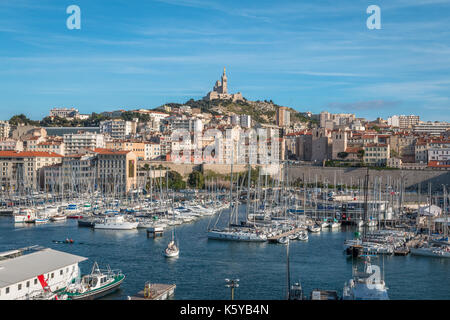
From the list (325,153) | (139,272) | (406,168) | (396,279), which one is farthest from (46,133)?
(396,279)

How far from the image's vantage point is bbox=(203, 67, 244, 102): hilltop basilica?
64656 millimetres

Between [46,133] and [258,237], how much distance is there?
99.8 ft

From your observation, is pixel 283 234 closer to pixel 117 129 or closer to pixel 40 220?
pixel 40 220

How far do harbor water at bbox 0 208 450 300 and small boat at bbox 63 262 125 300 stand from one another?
19cm

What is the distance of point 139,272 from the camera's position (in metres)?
11.3

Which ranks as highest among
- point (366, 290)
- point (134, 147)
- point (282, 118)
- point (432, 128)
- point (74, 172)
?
point (282, 118)

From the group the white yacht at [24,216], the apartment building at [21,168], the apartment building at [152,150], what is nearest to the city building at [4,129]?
the apartment building at [21,168]

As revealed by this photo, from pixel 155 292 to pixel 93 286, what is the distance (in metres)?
1.21

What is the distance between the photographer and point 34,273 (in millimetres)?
8359

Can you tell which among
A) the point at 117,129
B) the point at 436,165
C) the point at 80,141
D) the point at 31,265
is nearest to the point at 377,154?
the point at 436,165

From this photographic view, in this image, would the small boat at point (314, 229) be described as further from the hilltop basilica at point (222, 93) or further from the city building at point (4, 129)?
the hilltop basilica at point (222, 93)

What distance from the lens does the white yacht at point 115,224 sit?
17.6 meters

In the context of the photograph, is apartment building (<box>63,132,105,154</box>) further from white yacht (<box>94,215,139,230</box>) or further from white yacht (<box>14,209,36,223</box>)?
white yacht (<box>94,215,139,230</box>)
